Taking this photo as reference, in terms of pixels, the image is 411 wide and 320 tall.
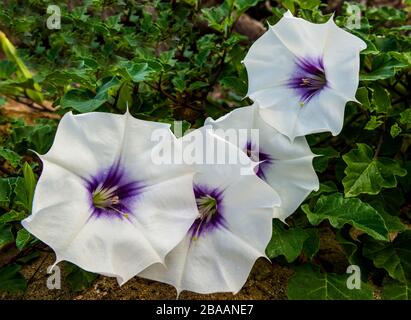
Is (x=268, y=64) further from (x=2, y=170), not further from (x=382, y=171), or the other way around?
(x=2, y=170)

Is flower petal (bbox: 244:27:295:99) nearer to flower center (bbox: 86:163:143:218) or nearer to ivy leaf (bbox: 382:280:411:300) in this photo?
flower center (bbox: 86:163:143:218)

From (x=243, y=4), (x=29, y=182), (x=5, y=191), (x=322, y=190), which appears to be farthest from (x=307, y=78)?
(x=5, y=191)

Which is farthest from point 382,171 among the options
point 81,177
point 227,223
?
point 81,177

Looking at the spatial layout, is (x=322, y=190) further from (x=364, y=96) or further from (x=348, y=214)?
(x=364, y=96)

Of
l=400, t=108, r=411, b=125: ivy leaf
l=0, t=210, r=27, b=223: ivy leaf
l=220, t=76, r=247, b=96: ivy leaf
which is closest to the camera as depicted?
l=0, t=210, r=27, b=223: ivy leaf

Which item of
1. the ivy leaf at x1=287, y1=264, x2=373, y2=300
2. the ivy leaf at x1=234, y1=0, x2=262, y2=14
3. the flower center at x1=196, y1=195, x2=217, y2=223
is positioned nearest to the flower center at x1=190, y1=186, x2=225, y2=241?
the flower center at x1=196, y1=195, x2=217, y2=223

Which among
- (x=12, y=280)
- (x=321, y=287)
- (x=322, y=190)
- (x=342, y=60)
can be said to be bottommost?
(x=12, y=280)
